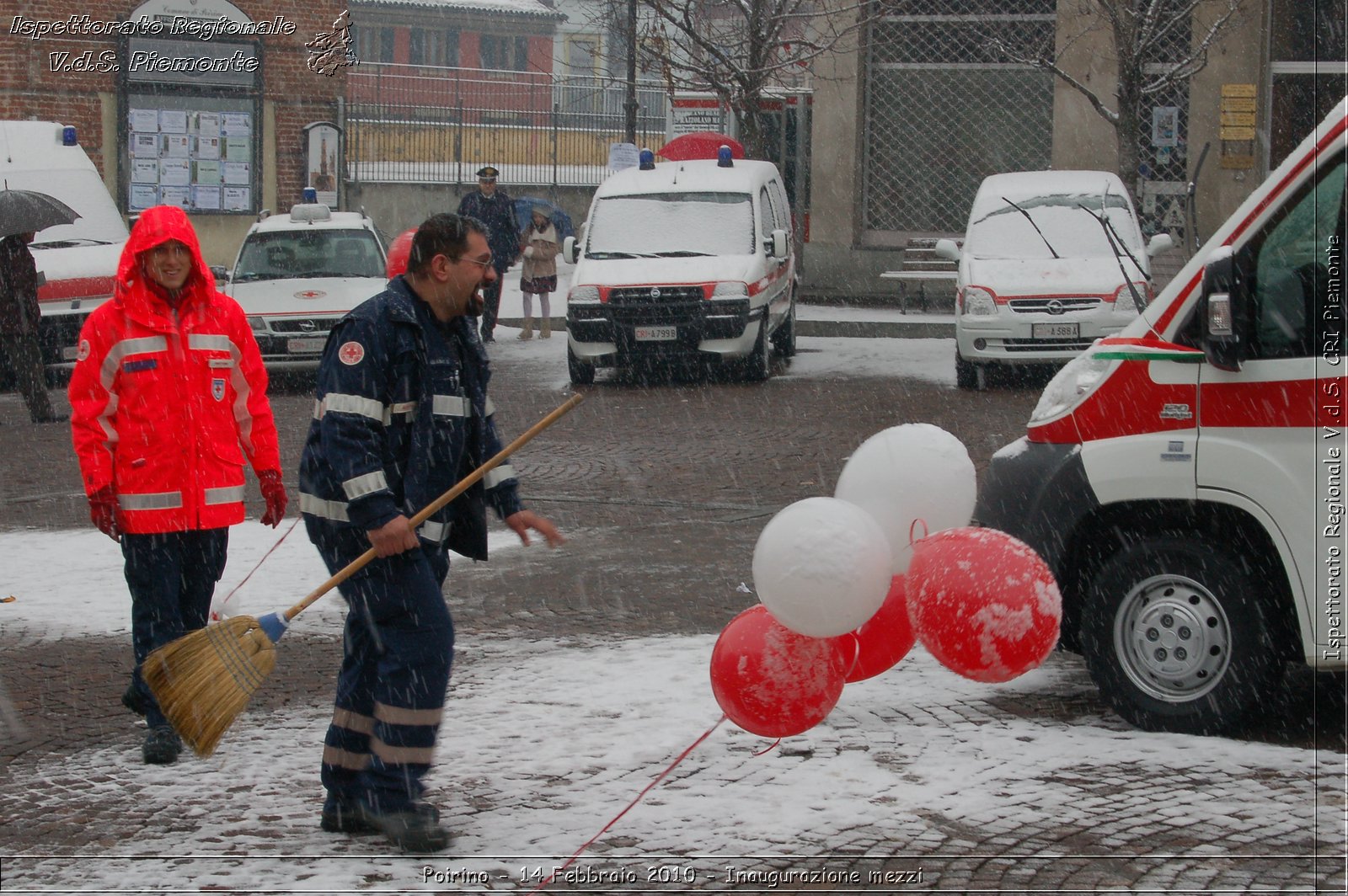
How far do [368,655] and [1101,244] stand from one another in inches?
512

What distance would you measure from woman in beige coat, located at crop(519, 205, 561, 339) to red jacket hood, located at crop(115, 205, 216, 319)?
1510 centimetres

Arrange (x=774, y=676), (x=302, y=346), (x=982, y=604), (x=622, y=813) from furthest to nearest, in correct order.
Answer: (x=302, y=346)
(x=622, y=813)
(x=774, y=676)
(x=982, y=604)

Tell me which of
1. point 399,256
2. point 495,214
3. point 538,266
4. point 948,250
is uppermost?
point 495,214

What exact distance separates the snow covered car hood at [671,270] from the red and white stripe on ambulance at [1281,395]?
11.2m

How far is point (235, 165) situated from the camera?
2867 cm

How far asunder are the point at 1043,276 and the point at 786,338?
4.06 m

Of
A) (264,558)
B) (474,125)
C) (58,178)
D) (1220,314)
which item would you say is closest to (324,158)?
(474,125)

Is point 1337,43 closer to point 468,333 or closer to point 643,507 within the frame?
point 643,507

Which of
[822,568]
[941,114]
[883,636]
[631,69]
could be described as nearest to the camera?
[822,568]

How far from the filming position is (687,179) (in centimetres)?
1827

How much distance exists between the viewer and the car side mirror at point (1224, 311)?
535cm

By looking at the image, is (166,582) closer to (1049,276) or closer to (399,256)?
(399,256)

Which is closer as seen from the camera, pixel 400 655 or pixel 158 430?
pixel 400 655

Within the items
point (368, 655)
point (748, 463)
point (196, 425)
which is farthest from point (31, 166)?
point (368, 655)
